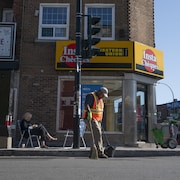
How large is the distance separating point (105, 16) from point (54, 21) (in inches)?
86.8

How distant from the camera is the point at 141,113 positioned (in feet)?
51.6

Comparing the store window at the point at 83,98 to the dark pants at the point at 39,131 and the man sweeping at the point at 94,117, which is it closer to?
the dark pants at the point at 39,131

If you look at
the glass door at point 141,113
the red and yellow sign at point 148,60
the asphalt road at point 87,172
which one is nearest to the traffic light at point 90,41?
the red and yellow sign at point 148,60

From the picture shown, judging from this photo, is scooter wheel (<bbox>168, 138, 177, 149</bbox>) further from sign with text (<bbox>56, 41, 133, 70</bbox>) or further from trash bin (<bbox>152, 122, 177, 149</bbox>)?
sign with text (<bbox>56, 41, 133, 70</bbox>)

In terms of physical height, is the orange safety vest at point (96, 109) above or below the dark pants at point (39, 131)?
above

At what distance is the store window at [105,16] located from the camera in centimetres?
1556

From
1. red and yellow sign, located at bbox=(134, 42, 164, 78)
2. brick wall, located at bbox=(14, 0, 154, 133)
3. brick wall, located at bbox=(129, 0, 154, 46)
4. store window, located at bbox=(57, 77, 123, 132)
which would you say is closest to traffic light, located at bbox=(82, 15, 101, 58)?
store window, located at bbox=(57, 77, 123, 132)

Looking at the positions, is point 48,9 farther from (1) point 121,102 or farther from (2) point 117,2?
(1) point 121,102

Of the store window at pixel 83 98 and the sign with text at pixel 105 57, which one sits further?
the store window at pixel 83 98

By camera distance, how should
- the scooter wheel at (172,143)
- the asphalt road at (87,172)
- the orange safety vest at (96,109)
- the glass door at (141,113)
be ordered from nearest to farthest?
the asphalt road at (87,172), the orange safety vest at (96,109), the scooter wheel at (172,143), the glass door at (141,113)

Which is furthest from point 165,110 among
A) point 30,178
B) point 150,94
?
point 30,178

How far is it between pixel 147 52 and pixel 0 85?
662 cm

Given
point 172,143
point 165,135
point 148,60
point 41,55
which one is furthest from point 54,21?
point 172,143

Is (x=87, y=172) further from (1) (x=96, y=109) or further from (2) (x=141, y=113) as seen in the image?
(2) (x=141, y=113)
